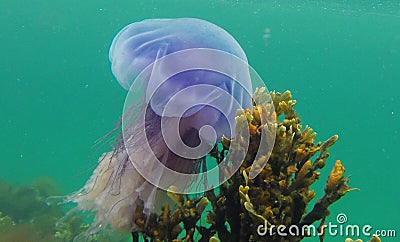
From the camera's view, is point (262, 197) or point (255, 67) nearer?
point (262, 197)

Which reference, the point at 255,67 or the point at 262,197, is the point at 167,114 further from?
the point at 255,67

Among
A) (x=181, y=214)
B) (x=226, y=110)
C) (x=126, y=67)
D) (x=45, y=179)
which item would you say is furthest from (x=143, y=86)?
(x=45, y=179)

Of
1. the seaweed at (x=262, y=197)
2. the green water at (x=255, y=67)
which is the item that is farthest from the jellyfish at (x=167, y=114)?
the green water at (x=255, y=67)

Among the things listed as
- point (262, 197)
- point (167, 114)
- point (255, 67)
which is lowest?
point (262, 197)

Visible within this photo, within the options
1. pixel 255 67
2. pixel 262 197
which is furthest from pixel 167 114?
pixel 255 67

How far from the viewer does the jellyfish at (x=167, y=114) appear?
2664 mm

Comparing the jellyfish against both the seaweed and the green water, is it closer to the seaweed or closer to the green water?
the seaweed

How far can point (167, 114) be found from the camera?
262 centimetres

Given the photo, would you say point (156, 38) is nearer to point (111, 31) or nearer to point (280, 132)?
point (280, 132)

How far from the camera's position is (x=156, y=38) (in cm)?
291

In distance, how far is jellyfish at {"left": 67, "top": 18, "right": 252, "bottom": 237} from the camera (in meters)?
2.66

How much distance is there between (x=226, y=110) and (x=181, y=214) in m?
0.74

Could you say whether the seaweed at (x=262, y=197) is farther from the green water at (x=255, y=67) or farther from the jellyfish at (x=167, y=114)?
the green water at (x=255, y=67)

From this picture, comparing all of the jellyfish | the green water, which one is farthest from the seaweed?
the green water
